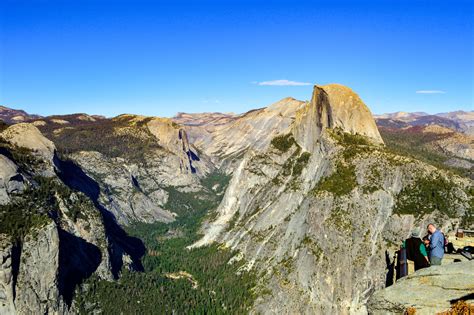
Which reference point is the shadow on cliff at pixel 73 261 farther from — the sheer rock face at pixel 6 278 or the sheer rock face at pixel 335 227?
the sheer rock face at pixel 335 227

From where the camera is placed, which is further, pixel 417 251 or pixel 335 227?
pixel 335 227

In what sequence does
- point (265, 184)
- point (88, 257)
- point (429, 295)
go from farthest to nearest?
point (265, 184) → point (88, 257) → point (429, 295)

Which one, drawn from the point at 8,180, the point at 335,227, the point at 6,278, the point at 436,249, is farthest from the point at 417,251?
the point at 8,180

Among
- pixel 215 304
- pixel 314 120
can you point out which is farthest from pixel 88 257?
pixel 314 120

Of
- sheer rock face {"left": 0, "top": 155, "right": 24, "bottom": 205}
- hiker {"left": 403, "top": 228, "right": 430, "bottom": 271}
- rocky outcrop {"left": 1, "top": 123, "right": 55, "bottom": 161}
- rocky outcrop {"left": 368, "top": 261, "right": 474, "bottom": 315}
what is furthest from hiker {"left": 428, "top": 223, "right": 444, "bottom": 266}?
rocky outcrop {"left": 1, "top": 123, "right": 55, "bottom": 161}

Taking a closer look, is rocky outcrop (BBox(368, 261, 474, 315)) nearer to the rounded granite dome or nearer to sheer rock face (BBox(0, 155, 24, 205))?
sheer rock face (BBox(0, 155, 24, 205))

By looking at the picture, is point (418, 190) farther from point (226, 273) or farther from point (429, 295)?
point (429, 295)

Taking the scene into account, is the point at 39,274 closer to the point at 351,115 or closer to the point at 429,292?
the point at 429,292
